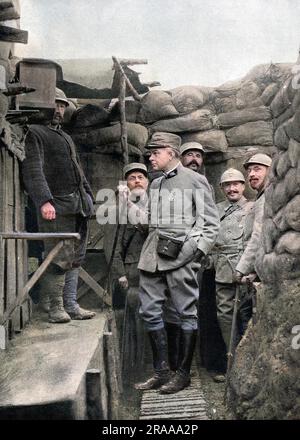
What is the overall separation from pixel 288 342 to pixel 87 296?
3388mm

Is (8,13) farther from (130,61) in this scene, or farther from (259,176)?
(130,61)

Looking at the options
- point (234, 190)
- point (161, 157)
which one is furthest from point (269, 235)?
point (234, 190)

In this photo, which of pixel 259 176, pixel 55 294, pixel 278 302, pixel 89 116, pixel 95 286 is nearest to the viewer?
pixel 278 302

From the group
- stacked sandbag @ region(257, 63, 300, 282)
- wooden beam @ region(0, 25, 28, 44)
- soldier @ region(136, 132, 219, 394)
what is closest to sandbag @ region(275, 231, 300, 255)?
stacked sandbag @ region(257, 63, 300, 282)

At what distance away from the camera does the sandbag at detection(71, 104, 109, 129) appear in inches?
244

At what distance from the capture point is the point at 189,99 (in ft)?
21.6

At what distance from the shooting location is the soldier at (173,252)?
3689mm

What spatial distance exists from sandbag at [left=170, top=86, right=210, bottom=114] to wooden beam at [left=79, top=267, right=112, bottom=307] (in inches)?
108

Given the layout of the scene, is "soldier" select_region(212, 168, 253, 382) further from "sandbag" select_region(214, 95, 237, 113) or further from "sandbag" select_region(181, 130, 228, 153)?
"sandbag" select_region(214, 95, 237, 113)

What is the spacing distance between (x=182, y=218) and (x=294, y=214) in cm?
115

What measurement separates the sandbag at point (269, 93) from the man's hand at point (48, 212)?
11.3 feet

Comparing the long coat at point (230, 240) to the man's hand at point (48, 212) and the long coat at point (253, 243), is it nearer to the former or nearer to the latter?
the long coat at point (253, 243)

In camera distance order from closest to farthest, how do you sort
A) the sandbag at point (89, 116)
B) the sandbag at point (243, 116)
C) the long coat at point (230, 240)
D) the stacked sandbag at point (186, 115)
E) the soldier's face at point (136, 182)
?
the long coat at point (230, 240) → the soldier's face at point (136, 182) → the sandbag at point (89, 116) → the sandbag at point (243, 116) → the stacked sandbag at point (186, 115)

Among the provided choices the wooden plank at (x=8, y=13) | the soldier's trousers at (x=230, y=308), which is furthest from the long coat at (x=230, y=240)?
the wooden plank at (x=8, y=13)
